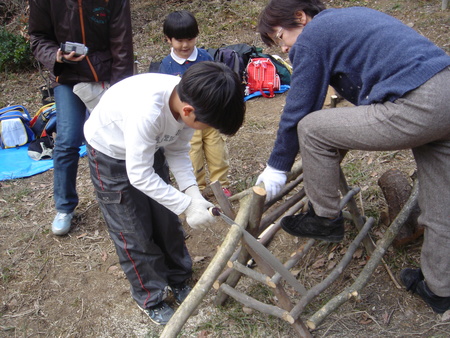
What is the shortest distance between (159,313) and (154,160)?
103cm

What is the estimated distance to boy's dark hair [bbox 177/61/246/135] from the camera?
6.31ft

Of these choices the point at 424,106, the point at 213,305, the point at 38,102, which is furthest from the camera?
the point at 38,102

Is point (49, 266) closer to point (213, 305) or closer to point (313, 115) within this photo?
point (213, 305)

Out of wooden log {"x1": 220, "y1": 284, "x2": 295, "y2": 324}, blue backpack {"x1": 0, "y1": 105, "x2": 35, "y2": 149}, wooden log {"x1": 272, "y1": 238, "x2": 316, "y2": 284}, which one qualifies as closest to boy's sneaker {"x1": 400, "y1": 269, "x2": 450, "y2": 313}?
wooden log {"x1": 272, "y1": 238, "x2": 316, "y2": 284}

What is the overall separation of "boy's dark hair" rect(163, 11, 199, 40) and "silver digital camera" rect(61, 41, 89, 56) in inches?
33.5

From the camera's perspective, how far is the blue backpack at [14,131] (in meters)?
5.41

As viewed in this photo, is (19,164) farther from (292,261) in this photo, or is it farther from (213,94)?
(213,94)

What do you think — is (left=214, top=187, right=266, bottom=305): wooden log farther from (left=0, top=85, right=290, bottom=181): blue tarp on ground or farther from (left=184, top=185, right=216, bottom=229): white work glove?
(left=0, top=85, right=290, bottom=181): blue tarp on ground

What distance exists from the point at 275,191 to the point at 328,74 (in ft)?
2.07

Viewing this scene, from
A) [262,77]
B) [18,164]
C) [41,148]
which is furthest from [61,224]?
[262,77]

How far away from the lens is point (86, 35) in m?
3.33

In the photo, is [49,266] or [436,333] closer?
[436,333]

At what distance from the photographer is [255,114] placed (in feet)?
18.6

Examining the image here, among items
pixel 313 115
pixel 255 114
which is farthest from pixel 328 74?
pixel 255 114
